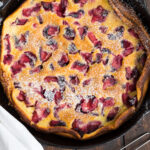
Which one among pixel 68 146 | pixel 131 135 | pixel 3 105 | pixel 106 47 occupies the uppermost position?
pixel 106 47

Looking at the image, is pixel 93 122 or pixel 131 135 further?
pixel 131 135

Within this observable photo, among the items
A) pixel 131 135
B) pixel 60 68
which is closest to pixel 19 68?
pixel 60 68

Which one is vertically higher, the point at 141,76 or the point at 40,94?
the point at 141,76

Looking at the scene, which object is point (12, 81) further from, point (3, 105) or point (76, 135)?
point (76, 135)
